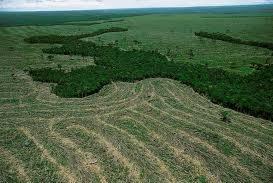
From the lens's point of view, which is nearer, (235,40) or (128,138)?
(128,138)

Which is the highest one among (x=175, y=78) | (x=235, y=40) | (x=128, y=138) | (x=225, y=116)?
(x=128, y=138)

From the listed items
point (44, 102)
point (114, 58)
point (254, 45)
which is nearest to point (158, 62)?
point (114, 58)

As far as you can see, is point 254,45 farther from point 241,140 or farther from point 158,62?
point 241,140

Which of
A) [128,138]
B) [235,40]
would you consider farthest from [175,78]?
[235,40]

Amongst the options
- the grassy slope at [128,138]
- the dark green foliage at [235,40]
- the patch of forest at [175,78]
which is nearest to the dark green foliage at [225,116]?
the grassy slope at [128,138]

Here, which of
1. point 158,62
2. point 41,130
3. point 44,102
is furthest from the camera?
point 158,62

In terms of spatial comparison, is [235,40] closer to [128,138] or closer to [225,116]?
[225,116]

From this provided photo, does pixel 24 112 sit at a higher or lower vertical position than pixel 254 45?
higher

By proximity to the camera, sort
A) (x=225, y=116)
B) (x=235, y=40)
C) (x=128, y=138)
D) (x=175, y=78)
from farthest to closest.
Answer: (x=235, y=40) < (x=175, y=78) < (x=225, y=116) < (x=128, y=138)
